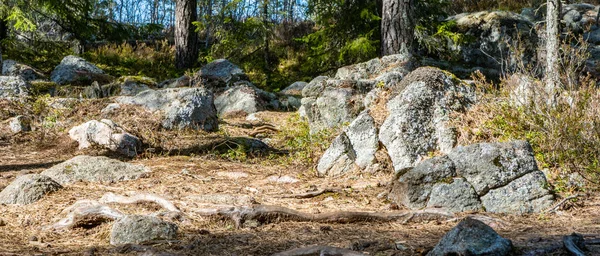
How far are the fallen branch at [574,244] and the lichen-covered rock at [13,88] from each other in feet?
27.3

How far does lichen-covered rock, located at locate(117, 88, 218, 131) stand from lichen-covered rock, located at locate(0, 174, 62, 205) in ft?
10.7

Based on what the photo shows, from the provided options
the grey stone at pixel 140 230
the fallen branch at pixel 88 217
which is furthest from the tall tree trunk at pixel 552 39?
the fallen branch at pixel 88 217

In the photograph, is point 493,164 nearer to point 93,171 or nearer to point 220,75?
point 93,171

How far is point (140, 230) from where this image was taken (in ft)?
11.8

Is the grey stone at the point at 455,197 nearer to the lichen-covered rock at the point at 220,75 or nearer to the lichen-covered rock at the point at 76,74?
the lichen-covered rock at the point at 220,75

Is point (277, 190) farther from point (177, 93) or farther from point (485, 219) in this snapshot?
point (177, 93)

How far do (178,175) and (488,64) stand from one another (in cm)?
1040

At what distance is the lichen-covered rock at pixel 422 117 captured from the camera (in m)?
5.67

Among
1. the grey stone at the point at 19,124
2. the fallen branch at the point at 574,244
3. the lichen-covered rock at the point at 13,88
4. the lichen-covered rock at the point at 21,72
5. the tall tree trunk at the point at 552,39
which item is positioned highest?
the tall tree trunk at the point at 552,39

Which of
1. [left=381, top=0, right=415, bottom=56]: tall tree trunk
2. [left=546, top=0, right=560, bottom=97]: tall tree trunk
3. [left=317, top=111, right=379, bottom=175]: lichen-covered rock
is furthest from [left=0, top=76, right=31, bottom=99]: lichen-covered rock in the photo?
[left=546, top=0, right=560, bottom=97]: tall tree trunk

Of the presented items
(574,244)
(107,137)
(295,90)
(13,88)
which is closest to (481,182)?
(574,244)

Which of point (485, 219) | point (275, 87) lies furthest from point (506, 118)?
point (275, 87)

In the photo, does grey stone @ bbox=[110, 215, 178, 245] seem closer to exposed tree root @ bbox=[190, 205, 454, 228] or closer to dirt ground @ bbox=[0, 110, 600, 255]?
dirt ground @ bbox=[0, 110, 600, 255]

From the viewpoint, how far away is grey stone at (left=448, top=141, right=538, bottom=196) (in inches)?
174
